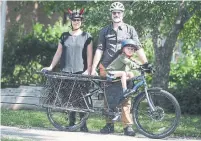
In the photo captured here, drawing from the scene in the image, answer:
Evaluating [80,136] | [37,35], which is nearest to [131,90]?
[80,136]

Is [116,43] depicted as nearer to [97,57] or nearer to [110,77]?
[97,57]

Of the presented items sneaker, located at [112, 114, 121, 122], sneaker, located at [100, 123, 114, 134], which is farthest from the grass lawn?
sneaker, located at [112, 114, 121, 122]

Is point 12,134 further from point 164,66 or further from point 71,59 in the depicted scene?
point 164,66

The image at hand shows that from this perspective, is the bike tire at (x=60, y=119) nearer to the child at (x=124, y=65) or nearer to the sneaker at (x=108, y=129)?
the sneaker at (x=108, y=129)

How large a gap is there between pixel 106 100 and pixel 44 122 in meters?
1.66

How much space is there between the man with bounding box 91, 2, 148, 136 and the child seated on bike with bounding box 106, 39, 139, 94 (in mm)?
128

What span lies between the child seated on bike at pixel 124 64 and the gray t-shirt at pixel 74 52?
0.56 metres

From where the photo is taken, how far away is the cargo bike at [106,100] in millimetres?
7910

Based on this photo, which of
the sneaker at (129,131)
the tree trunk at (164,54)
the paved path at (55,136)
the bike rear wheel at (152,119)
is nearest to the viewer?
the paved path at (55,136)

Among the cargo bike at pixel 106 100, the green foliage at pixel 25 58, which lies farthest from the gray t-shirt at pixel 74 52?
the green foliage at pixel 25 58

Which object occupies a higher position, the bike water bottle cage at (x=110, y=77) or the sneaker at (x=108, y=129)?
the bike water bottle cage at (x=110, y=77)

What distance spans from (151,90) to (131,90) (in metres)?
0.29

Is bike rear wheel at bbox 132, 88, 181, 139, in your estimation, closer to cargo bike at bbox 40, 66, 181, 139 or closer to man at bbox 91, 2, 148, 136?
cargo bike at bbox 40, 66, 181, 139

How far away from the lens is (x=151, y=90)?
7.92 metres
